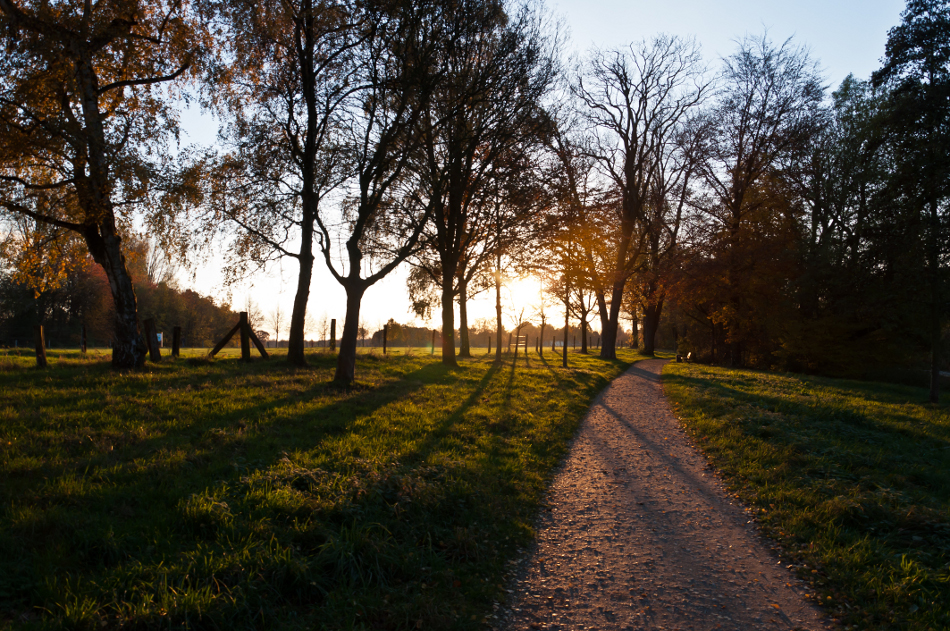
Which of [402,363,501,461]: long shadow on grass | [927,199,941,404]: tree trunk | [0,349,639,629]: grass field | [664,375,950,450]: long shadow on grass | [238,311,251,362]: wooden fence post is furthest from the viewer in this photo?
[238,311,251,362]: wooden fence post

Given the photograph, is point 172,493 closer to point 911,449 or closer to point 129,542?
point 129,542

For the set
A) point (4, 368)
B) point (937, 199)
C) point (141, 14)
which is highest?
point (141, 14)

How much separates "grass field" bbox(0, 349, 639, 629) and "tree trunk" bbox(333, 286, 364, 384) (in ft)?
12.6

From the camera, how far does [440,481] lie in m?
5.59

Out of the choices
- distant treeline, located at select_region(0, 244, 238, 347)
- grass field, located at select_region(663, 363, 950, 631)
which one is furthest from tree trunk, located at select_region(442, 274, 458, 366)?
distant treeline, located at select_region(0, 244, 238, 347)

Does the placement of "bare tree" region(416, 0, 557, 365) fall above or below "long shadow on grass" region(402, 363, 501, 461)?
above

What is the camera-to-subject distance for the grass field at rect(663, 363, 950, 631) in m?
3.82

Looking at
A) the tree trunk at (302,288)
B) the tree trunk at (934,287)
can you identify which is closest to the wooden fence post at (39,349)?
the tree trunk at (302,288)

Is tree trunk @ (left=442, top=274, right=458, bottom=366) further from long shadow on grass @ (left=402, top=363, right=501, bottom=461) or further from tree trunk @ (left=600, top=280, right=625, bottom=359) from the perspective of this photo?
tree trunk @ (left=600, top=280, right=625, bottom=359)

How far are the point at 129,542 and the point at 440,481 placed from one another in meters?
2.88

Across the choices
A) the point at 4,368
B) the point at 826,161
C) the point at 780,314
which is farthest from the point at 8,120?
the point at 826,161

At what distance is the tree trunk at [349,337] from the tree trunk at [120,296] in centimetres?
505

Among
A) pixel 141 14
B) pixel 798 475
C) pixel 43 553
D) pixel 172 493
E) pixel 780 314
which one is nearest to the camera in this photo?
pixel 43 553

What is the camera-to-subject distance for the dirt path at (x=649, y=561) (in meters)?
3.55
